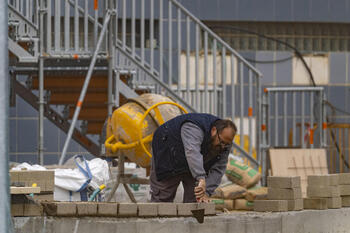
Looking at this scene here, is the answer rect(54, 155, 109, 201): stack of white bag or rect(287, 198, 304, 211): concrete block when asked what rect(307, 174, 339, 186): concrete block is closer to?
rect(287, 198, 304, 211): concrete block

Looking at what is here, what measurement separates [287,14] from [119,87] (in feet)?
31.2

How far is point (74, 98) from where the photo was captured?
1483cm

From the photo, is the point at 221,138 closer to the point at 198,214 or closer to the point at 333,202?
the point at 198,214

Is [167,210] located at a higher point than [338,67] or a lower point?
lower

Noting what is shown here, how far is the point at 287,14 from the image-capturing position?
22.1 metres

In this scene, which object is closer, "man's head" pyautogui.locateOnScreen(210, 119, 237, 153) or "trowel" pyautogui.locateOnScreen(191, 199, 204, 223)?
"man's head" pyautogui.locateOnScreen(210, 119, 237, 153)

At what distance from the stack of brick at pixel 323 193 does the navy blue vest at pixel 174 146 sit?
1681 millimetres

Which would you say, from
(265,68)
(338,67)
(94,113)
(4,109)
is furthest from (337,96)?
(4,109)

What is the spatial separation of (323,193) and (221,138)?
2275 millimetres

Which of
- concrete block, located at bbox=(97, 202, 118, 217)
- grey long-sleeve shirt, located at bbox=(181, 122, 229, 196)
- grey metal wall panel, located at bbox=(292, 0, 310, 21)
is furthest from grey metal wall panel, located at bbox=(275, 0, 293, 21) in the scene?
concrete block, located at bbox=(97, 202, 118, 217)

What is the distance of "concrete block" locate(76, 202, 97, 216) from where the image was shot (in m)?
7.55

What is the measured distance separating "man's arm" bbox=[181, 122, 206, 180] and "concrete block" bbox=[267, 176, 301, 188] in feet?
4.97

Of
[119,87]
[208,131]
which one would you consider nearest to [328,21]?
[119,87]

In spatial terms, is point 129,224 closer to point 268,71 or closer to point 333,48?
point 268,71
